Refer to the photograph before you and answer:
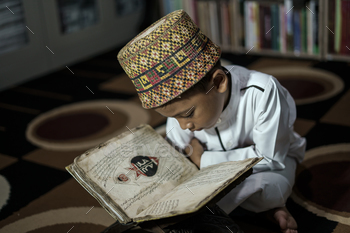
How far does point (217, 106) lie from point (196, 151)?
17 centimetres

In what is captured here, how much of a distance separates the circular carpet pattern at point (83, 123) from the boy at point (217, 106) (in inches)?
20.1

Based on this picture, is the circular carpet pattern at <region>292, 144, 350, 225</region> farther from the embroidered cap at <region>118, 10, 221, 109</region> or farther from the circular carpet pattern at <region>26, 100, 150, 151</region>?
the circular carpet pattern at <region>26, 100, 150, 151</region>

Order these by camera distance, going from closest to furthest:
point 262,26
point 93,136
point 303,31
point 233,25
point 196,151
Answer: point 196,151 < point 93,136 < point 303,31 < point 262,26 < point 233,25

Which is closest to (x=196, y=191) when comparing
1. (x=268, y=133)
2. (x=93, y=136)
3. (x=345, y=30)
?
(x=268, y=133)

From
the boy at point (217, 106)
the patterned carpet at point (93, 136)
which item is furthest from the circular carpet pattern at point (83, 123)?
the boy at point (217, 106)

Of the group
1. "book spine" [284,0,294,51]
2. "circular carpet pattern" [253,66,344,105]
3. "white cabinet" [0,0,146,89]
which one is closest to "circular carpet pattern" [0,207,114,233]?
"circular carpet pattern" [253,66,344,105]

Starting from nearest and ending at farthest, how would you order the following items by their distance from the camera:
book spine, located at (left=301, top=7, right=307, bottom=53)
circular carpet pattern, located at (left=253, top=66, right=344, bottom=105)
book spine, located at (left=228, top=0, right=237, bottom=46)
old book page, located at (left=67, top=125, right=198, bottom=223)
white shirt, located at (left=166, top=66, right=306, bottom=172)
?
old book page, located at (left=67, top=125, right=198, bottom=223) < white shirt, located at (left=166, top=66, right=306, bottom=172) < circular carpet pattern, located at (left=253, top=66, right=344, bottom=105) < book spine, located at (left=301, top=7, right=307, bottom=53) < book spine, located at (left=228, top=0, right=237, bottom=46)

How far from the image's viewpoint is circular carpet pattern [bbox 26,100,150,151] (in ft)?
4.88

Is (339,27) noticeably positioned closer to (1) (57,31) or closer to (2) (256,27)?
(2) (256,27)

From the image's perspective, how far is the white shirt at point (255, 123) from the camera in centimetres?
90

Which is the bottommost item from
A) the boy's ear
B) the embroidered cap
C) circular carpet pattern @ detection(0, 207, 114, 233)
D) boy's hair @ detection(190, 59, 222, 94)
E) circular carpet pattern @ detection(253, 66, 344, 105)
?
circular carpet pattern @ detection(253, 66, 344, 105)

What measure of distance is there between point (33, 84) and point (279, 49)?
53.9 inches

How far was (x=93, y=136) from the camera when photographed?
1512 millimetres

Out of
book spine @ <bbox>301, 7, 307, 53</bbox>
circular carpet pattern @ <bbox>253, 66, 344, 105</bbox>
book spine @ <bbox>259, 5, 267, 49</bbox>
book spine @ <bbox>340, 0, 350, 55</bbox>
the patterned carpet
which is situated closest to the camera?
the patterned carpet
